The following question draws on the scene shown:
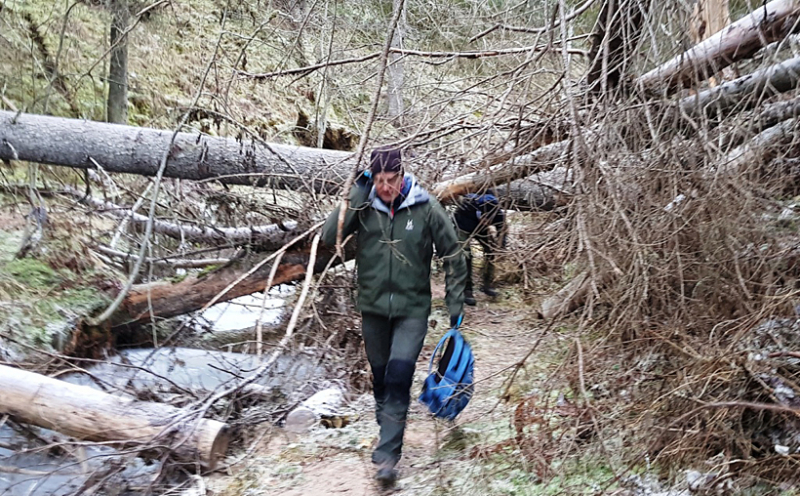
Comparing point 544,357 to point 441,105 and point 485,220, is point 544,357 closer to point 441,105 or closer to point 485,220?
point 485,220

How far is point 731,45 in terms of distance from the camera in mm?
4918

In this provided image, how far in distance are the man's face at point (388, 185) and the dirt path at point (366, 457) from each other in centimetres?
133

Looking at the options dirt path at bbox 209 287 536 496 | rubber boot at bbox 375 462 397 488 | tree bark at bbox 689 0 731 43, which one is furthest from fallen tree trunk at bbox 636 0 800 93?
rubber boot at bbox 375 462 397 488

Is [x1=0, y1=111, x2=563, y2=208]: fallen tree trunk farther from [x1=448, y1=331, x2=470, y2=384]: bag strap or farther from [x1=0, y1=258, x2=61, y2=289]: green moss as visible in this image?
[x1=448, y1=331, x2=470, y2=384]: bag strap

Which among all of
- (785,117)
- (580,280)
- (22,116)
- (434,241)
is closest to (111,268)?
(22,116)

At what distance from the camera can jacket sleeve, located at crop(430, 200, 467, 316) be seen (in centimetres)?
442

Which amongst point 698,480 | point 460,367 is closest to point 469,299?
point 460,367

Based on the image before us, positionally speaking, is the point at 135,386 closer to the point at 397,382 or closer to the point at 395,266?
the point at 397,382

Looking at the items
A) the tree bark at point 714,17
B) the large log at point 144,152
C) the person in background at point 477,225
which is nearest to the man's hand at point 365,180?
the person in background at point 477,225

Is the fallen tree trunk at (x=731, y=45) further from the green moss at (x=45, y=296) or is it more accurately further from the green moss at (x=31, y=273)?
the green moss at (x=31, y=273)

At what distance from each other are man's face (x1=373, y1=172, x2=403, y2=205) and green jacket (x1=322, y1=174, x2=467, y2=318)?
2.3 inches

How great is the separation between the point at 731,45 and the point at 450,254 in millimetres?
2698

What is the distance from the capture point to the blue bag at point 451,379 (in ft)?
15.1

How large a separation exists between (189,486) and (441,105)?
3809mm
